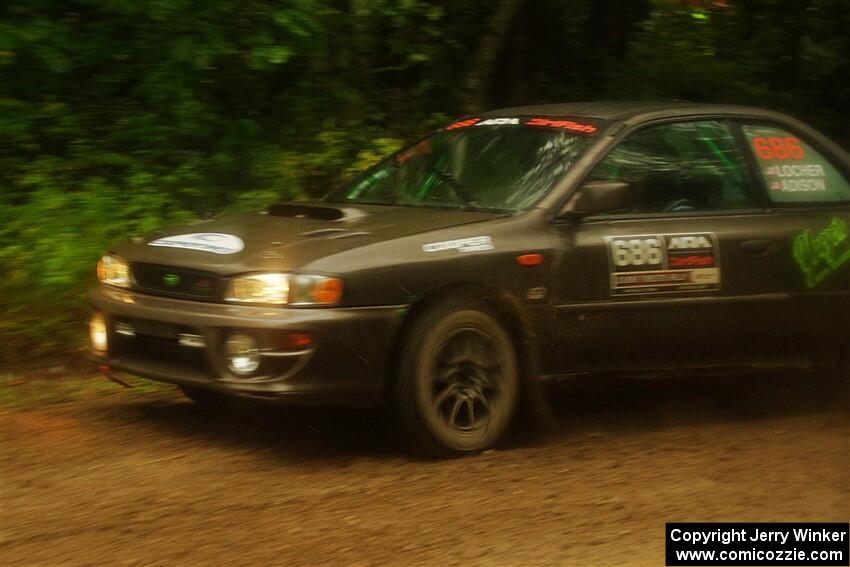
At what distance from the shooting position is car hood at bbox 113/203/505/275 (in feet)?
18.6

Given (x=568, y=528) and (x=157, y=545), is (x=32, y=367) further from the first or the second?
(x=568, y=528)

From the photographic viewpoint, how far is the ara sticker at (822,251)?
6.73 metres

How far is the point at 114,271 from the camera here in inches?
248

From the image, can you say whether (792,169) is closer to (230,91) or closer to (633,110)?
(633,110)

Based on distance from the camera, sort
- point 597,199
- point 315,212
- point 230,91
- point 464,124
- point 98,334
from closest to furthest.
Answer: point 597,199
point 98,334
point 315,212
point 464,124
point 230,91

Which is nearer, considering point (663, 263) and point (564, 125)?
point (663, 263)

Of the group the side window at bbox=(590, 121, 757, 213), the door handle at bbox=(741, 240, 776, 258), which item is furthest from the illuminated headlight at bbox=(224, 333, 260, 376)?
the door handle at bbox=(741, 240, 776, 258)

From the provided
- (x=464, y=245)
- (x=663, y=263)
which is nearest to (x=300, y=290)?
(x=464, y=245)

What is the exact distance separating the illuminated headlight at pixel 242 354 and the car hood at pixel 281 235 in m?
0.29

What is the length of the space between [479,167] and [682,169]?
39.7 inches

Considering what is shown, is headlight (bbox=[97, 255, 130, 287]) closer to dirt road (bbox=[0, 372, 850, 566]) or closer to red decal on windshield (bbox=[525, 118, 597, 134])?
dirt road (bbox=[0, 372, 850, 566])

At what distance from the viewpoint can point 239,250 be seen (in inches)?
228

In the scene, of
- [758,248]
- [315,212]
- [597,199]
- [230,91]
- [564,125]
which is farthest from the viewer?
[230,91]

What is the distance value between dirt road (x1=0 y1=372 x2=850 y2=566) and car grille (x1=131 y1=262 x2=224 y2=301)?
714mm
